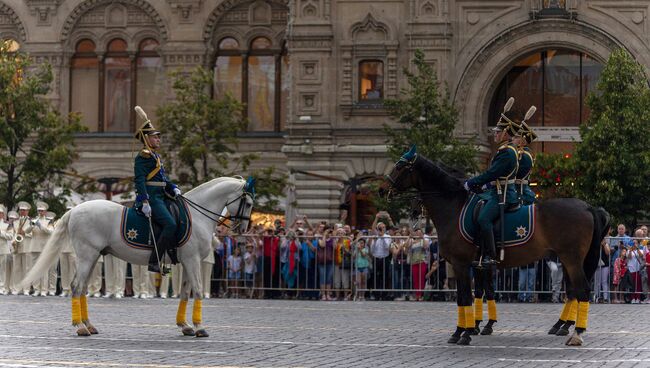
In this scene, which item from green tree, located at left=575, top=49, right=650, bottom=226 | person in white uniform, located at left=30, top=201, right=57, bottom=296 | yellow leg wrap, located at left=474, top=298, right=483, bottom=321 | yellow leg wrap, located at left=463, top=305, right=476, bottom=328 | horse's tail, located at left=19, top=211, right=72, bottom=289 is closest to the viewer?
yellow leg wrap, located at left=463, top=305, right=476, bottom=328

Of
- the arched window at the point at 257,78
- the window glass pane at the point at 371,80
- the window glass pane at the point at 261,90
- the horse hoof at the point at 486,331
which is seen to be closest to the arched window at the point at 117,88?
the arched window at the point at 257,78

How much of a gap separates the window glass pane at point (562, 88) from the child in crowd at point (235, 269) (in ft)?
71.8

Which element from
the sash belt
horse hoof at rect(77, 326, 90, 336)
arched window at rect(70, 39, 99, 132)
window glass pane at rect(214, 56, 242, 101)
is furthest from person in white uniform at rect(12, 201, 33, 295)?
arched window at rect(70, 39, 99, 132)

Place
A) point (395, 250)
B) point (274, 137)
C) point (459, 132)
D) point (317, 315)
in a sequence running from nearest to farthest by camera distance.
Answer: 1. point (317, 315)
2. point (395, 250)
3. point (459, 132)
4. point (274, 137)

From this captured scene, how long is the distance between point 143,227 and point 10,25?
43856mm

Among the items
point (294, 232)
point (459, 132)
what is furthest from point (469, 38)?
point (294, 232)

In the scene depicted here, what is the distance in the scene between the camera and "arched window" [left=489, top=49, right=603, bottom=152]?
58.3 meters

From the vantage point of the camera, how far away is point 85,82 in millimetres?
66438

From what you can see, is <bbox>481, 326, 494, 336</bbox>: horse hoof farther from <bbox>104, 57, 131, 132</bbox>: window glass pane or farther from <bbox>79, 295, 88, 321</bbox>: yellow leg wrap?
<bbox>104, 57, 131, 132</bbox>: window glass pane

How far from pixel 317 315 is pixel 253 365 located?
11.2 meters

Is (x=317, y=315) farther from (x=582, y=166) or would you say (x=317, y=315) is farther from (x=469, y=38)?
(x=469, y=38)

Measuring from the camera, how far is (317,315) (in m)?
29.5

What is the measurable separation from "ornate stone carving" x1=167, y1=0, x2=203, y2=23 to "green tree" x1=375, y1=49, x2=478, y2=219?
14354mm

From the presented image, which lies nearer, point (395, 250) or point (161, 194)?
point (161, 194)
